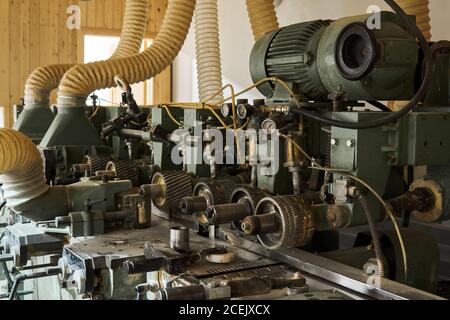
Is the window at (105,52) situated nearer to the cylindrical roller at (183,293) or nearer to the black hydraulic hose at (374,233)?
the black hydraulic hose at (374,233)

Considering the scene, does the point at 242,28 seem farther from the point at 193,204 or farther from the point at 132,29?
the point at 193,204

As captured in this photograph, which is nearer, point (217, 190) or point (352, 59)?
A: point (352, 59)

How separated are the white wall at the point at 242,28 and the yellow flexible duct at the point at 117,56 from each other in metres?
1.24

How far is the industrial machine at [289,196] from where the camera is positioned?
68.1 inches

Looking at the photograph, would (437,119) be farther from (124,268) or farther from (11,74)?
(11,74)

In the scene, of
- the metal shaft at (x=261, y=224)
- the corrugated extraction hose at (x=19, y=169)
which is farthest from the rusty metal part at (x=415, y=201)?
the corrugated extraction hose at (x=19, y=169)

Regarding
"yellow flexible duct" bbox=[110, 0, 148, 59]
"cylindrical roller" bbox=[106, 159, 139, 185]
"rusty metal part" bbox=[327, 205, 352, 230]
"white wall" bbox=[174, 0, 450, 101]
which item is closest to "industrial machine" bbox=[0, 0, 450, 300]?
"rusty metal part" bbox=[327, 205, 352, 230]

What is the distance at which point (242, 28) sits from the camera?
206 inches

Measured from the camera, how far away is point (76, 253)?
1938 mm

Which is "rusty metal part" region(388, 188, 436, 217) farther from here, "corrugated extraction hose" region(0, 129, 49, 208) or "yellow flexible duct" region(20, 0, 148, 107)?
"yellow flexible duct" region(20, 0, 148, 107)

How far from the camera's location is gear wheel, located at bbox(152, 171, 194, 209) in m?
2.42

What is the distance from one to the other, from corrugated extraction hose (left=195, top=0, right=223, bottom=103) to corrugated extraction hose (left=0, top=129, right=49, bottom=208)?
1.76 metres

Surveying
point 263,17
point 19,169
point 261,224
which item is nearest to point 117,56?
point 263,17

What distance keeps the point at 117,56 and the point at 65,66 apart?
1.32 feet
